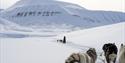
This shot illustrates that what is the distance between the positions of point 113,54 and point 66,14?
19171 mm

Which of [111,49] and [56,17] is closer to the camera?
[111,49]

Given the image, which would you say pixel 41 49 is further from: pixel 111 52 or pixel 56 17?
pixel 56 17

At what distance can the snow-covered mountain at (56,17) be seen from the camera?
2083cm

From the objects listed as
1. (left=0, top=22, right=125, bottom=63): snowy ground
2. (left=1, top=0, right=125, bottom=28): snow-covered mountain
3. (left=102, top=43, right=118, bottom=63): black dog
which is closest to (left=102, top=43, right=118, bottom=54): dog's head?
(left=102, top=43, right=118, bottom=63): black dog

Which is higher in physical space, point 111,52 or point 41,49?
point 111,52

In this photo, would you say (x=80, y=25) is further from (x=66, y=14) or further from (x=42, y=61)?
(x=42, y=61)

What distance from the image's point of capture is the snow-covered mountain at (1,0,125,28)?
68.3 feet

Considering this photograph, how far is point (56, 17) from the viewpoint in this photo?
22.3 metres

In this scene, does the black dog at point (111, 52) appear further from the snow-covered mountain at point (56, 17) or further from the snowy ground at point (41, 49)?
the snow-covered mountain at point (56, 17)

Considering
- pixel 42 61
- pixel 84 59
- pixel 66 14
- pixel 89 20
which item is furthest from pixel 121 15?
pixel 84 59

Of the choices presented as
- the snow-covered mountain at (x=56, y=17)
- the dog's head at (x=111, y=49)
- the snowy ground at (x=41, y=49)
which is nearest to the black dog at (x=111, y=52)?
the dog's head at (x=111, y=49)

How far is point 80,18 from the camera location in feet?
73.6

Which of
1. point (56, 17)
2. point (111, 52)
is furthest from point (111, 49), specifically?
point (56, 17)

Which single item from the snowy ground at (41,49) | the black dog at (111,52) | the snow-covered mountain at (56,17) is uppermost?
the snow-covered mountain at (56,17)
